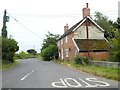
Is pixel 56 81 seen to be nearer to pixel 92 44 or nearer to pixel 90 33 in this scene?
pixel 92 44

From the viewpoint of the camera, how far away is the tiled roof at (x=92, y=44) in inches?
1862

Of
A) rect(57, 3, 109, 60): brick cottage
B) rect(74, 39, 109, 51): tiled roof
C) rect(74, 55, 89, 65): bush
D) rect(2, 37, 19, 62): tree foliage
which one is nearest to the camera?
rect(74, 55, 89, 65): bush

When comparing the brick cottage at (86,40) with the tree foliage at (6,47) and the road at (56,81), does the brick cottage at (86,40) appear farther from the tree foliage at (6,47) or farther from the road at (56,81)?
the road at (56,81)

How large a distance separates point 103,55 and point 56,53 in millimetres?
27282

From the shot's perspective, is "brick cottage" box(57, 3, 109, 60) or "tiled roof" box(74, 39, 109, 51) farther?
"brick cottage" box(57, 3, 109, 60)

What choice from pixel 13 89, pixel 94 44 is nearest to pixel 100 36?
pixel 94 44

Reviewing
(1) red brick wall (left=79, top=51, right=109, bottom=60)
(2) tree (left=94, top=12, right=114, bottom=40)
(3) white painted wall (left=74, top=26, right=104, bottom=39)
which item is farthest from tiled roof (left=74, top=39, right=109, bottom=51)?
(2) tree (left=94, top=12, right=114, bottom=40)

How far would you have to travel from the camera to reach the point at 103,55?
48.3m

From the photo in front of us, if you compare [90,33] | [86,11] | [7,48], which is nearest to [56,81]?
[7,48]

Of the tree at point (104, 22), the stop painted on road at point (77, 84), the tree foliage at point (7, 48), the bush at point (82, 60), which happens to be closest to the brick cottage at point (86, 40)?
the bush at point (82, 60)

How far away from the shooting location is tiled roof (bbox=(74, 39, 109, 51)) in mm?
47284

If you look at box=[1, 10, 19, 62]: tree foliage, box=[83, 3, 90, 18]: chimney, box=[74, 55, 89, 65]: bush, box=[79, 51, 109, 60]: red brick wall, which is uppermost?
box=[83, 3, 90, 18]: chimney

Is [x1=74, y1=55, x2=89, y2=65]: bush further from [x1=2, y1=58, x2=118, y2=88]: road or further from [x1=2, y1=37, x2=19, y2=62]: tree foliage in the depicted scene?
[x1=2, y1=58, x2=118, y2=88]: road

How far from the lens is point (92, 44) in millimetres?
49312
